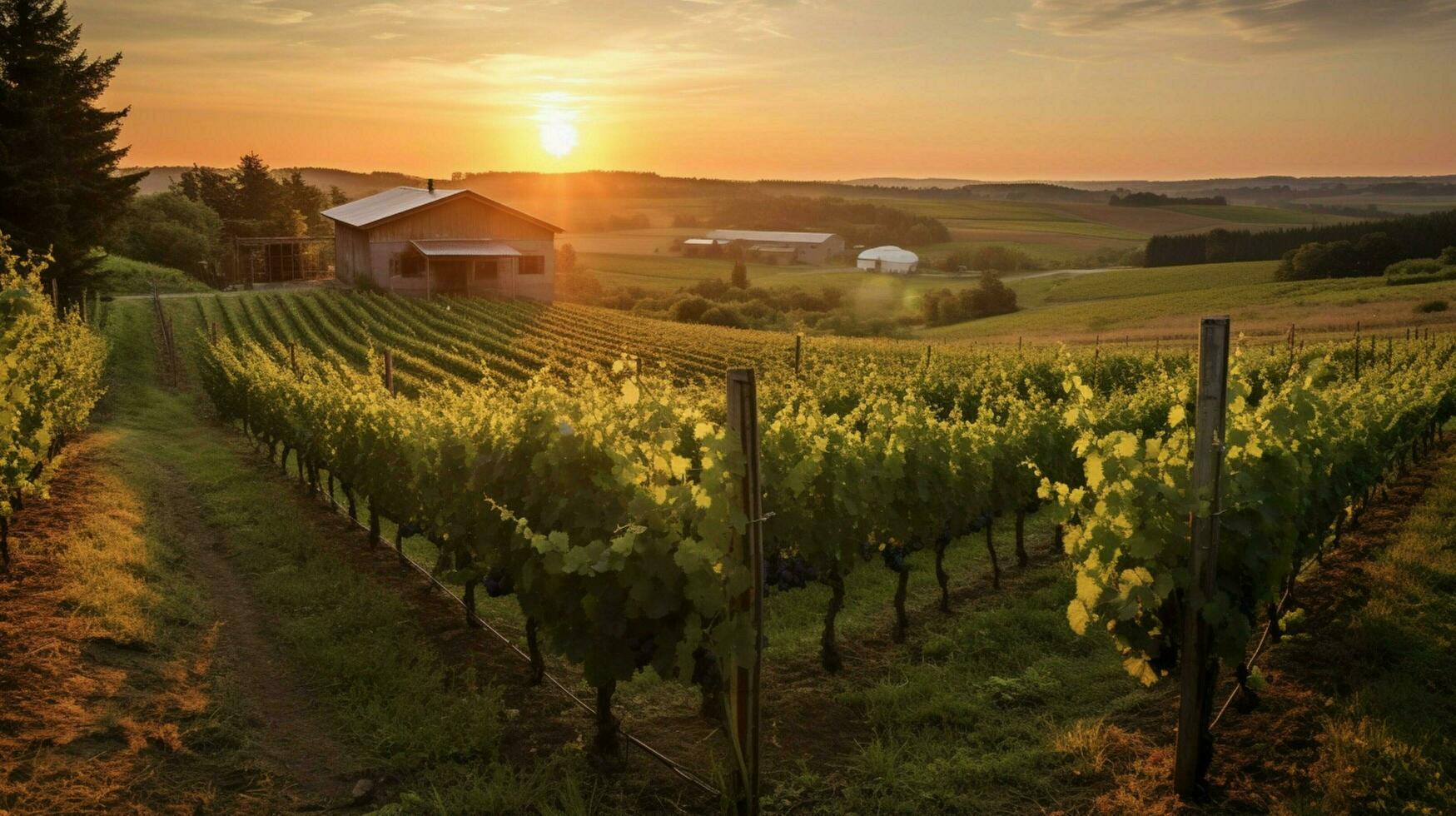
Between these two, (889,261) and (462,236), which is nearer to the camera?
(462,236)

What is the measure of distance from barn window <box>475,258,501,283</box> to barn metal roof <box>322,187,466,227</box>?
3.54 meters

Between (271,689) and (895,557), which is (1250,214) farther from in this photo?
(271,689)

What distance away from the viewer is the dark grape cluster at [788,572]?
8664 millimetres

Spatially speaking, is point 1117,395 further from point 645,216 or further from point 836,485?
point 645,216

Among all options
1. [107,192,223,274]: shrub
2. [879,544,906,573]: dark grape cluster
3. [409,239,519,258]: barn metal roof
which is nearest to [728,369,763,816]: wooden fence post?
[879,544,906,573]: dark grape cluster

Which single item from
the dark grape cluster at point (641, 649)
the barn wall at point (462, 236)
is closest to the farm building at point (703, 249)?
the barn wall at point (462, 236)

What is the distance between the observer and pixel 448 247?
48.4 m

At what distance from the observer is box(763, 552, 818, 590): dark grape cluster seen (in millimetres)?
8664

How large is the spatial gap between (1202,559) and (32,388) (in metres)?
13.2

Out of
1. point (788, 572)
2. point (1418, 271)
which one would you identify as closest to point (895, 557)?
point (788, 572)

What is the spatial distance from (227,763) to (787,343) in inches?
1497

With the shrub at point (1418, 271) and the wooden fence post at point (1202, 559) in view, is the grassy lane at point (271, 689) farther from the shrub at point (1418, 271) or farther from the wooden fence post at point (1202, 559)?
the shrub at point (1418, 271)

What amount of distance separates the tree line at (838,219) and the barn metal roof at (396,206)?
73.7 m

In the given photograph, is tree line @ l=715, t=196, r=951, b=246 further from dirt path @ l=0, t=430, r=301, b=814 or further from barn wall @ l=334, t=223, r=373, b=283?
dirt path @ l=0, t=430, r=301, b=814
